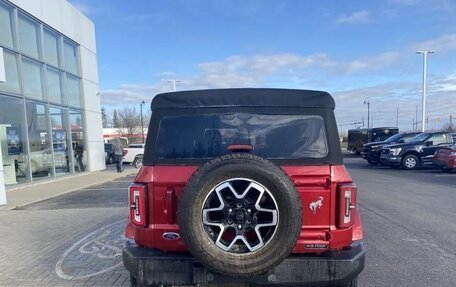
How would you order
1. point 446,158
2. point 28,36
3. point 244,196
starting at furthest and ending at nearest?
point 446,158 → point 28,36 → point 244,196

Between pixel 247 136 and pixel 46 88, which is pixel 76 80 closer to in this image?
pixel 46 88

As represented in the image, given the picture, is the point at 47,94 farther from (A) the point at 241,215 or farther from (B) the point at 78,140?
(A) the point at 241,215

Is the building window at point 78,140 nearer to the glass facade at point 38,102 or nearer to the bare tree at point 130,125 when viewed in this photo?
the glass facade at point 38,102

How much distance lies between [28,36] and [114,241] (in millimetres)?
11252

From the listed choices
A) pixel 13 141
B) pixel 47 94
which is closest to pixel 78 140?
pixel 47 94

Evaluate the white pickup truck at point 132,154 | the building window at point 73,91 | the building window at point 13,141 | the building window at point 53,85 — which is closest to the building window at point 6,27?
the building window at point 13,141

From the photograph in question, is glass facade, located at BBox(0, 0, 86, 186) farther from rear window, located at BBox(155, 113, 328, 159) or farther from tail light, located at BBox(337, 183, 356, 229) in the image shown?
tail light, located at BBox(337, 183, 356, 229)

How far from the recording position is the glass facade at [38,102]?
41.1 feet

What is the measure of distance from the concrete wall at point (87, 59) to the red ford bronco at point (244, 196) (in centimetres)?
1437

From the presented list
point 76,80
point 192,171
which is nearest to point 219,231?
point 192,171

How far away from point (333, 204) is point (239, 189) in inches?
32.4

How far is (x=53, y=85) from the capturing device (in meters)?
15.6

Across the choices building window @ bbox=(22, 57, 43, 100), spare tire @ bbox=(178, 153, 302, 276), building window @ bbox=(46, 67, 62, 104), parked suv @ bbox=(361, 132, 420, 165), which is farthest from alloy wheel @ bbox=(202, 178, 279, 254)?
parked suv @ bbox=(361, 132, 420, 165)

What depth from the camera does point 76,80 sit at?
1795 centimetres
